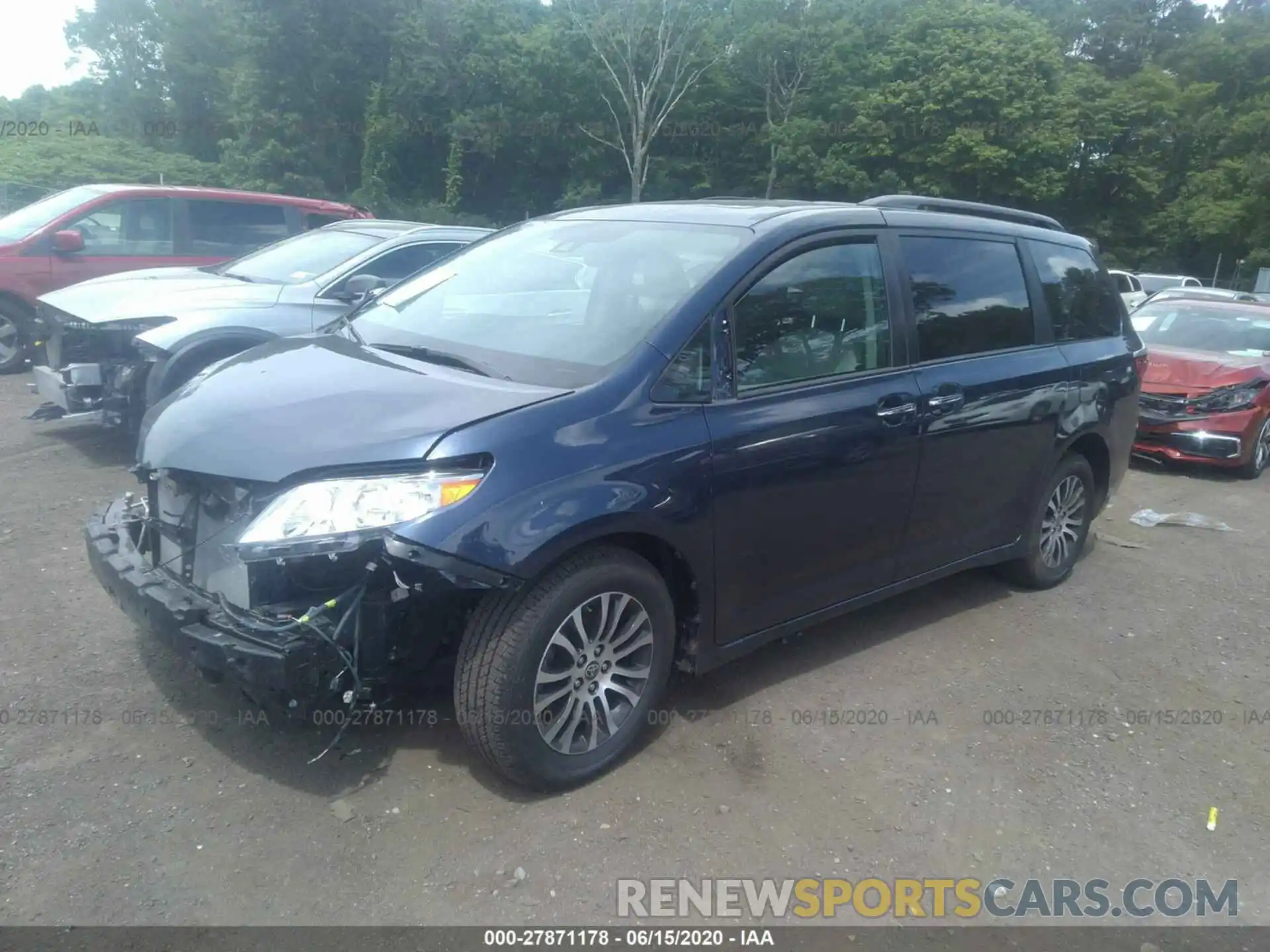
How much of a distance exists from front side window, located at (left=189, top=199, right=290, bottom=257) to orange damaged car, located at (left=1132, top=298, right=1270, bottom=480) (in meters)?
8.55

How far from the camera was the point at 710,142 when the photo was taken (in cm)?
3769

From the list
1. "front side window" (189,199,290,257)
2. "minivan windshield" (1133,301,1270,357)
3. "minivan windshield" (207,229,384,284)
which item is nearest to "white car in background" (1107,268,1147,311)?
"minivan windshield" (1133,301,1270,357)

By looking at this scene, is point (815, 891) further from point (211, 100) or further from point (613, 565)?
point (211, 100)

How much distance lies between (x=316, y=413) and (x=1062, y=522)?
4.08 m

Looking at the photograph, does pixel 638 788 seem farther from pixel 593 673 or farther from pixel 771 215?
pixel 771 215

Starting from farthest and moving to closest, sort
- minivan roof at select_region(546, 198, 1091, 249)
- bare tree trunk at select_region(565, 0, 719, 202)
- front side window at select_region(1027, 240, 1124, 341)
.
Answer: bare tree trunk at select_region(565, 0, 719, 202), front side window at select_region(1027, 240, 1124, 341), minivan roof at select_region(546, 198, 1091, 249)

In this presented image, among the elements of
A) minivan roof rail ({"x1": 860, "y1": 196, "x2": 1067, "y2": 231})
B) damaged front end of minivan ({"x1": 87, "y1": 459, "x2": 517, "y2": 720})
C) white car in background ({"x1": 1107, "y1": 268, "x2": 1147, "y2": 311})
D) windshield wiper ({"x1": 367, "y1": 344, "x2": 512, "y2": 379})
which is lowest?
damaged front end of minivan ({"x1": 87, "y1": 459, "x2": 517, "y2": 720})

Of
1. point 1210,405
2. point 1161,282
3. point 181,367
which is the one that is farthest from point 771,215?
point 1161,282

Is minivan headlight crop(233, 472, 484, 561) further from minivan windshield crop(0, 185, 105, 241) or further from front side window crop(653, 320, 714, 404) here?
minivan windshield crop(0, 185, 105, 241)

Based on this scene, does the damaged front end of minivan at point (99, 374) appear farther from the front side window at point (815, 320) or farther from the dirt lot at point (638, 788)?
the front side window at point (815, 320)

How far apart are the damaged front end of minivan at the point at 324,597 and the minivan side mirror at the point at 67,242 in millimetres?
7510

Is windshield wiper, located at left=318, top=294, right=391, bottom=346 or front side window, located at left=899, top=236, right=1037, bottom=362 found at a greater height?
front side window, located at left=899, top=236, right=1037, bottom=362

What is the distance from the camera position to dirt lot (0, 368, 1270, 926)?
2748 mm

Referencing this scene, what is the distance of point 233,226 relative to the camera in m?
9.88
